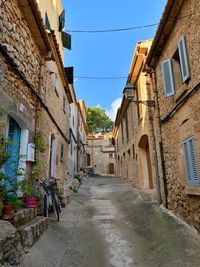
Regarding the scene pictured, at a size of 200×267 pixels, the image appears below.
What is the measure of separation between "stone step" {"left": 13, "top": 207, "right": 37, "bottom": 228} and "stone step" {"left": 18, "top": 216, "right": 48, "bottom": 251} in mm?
67

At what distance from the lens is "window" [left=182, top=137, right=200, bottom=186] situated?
4.75m

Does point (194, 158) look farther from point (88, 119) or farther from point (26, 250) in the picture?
point (88, 119)

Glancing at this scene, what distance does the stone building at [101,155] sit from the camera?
32.8 m

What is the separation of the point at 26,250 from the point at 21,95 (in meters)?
3.11

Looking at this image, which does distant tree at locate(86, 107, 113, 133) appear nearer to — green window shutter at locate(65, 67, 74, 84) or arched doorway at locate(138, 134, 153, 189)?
green window shutter at locate(65, 67, 74, 84)

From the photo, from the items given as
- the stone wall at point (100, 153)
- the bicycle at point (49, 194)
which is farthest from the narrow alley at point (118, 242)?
the stone wall at point (100, 153)

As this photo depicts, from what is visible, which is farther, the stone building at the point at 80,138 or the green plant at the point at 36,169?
the stone building at the point at 80,138

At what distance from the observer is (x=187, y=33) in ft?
16.3

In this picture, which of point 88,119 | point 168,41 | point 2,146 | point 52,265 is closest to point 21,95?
point 2,146

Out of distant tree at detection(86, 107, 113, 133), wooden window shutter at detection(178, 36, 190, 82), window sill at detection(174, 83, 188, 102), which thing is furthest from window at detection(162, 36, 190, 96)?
distant tree at detection(86, 107, 113, 133)

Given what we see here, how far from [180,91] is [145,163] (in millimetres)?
5677

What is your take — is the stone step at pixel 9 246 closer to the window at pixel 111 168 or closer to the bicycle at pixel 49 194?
the bicycle at pixel 49 194

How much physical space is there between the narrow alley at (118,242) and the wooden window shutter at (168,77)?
3.46 m

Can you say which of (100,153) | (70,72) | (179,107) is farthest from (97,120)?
(179,107)
